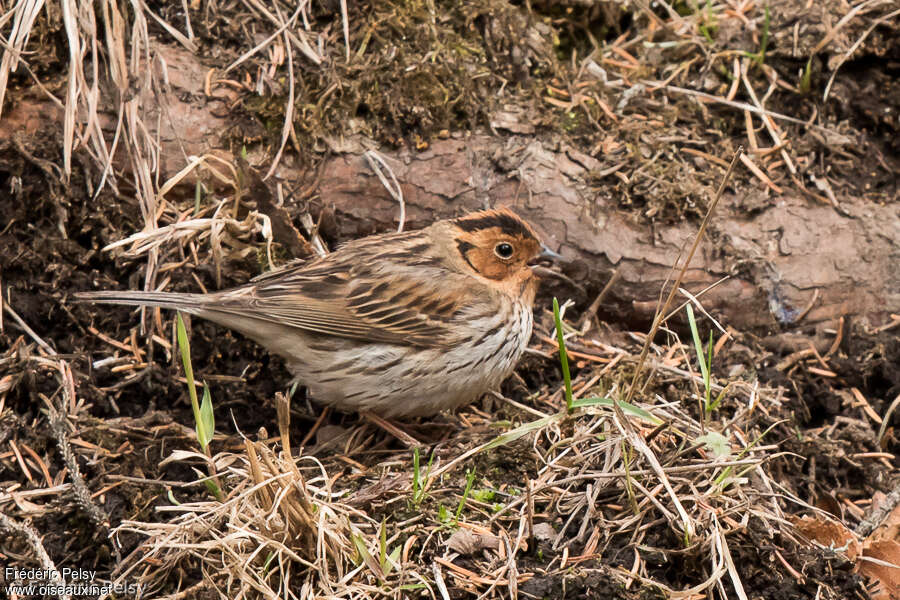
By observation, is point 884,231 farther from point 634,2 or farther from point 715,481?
point 715,481

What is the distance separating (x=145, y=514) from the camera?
15.0ft

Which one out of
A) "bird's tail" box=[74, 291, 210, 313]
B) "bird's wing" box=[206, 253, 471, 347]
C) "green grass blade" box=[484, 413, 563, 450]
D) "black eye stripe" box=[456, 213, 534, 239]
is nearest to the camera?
"green grass blade" box=[484, 413, 563, 450]

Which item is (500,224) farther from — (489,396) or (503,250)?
(489,396)

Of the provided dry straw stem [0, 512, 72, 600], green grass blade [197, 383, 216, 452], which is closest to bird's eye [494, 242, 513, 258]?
green grass blade [197, 383, 216, 452]

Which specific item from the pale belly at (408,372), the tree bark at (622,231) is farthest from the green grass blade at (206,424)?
the tree bark at (622,231)

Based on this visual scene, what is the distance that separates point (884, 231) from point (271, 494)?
4068mm

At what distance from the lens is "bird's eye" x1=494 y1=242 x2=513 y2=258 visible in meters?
5.71

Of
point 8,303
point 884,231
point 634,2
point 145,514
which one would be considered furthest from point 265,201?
point 884,231

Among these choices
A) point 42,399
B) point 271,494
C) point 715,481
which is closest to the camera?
point 271,494

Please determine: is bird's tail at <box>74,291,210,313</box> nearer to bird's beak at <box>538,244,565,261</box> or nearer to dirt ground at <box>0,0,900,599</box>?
dirt ground at <box>0,0,900,599</box>

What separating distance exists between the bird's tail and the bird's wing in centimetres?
13

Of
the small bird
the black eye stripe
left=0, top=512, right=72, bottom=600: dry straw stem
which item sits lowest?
left=0, top=512, right=72, bottom=600: dry straw stem

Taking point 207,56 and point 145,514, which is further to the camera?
point 207,56

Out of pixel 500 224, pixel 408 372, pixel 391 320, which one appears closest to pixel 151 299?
pixel 391 320
